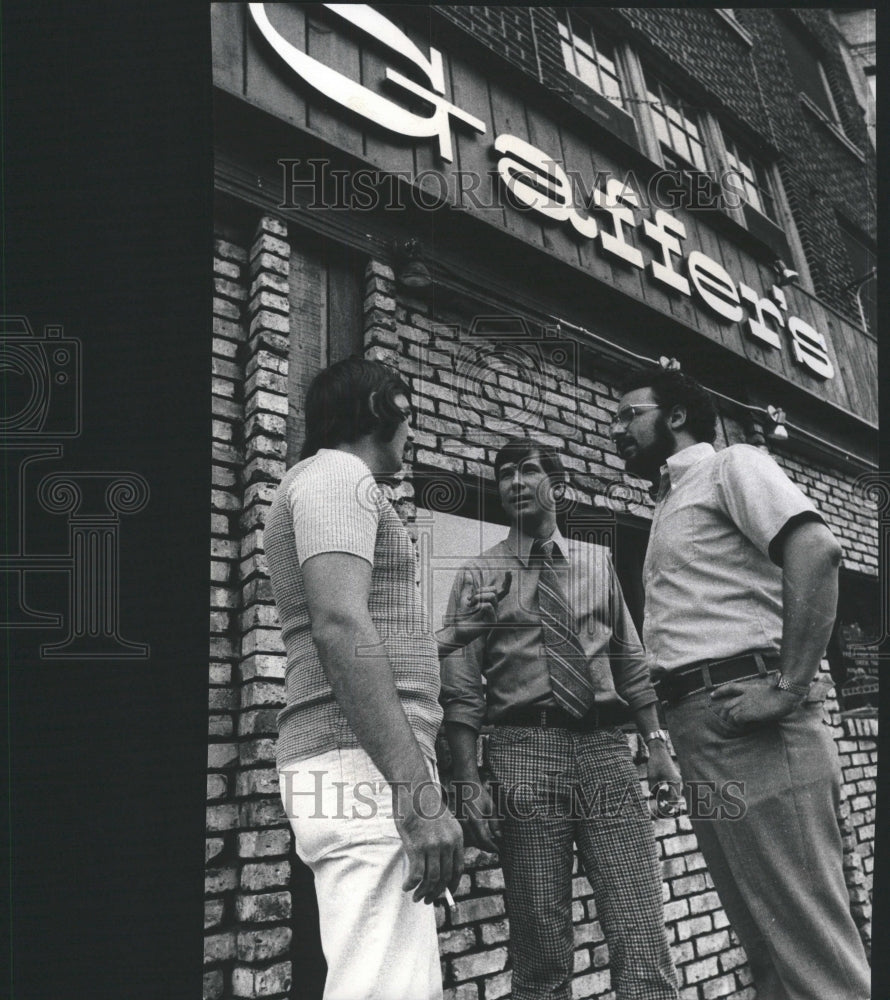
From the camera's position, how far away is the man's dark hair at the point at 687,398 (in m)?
2.22

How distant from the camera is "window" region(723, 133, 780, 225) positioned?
16.5ft

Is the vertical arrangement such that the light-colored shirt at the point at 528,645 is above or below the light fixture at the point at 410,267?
below

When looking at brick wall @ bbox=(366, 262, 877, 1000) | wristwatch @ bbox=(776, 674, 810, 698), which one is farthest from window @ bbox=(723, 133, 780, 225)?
wristwatch @ bbox=(776, 674, 810, 698)

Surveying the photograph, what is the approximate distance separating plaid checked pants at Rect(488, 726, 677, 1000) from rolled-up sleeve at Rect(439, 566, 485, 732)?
0.30 ft

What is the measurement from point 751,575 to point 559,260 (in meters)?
1.89

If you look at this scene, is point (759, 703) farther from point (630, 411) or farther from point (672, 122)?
point (672, 122)

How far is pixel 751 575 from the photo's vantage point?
1.90 meters

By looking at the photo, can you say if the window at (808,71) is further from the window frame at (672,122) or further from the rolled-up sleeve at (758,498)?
the rolled-up sleeve at (758,498)

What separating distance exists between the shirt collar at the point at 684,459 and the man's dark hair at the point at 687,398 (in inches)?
3.0

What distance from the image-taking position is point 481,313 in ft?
10.3

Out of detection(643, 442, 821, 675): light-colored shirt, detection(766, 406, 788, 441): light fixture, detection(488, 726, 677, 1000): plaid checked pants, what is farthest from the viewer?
detection(766, 406, 788, 441): light fixture

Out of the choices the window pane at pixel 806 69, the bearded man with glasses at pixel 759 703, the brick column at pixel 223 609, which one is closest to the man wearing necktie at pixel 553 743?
the bearded man with glasses at pixel 759 703

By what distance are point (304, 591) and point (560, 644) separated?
1028 millimetres

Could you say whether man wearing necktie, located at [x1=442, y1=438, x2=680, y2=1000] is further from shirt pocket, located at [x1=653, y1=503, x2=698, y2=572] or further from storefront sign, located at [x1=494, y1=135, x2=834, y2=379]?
storefront sign, located at [x1=494, y1=135, x2=834, y2=379]
